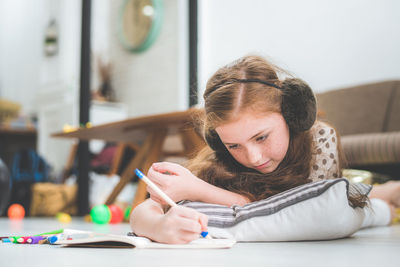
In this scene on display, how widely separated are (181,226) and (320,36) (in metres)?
2.53

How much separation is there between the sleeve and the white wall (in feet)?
5.16

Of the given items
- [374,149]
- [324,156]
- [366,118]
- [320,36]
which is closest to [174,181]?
[324,156]

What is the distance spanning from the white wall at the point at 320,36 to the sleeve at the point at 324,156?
1.57 m

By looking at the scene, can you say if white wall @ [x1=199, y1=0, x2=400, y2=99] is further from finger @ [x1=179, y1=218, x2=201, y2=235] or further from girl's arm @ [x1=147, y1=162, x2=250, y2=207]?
finger @ [x1=179, y1=218, x2=201, y2=235]

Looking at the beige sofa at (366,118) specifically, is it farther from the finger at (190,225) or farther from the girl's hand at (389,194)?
the finger at (190,225)

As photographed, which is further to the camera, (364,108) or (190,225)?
(364,108)

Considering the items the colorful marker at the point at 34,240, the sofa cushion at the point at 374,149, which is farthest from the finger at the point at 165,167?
the sofa cushion at the point at 374,149

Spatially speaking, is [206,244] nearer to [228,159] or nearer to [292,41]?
[228,159]

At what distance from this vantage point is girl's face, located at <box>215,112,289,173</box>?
2.97 feet

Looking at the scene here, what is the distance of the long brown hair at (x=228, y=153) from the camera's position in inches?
36.3

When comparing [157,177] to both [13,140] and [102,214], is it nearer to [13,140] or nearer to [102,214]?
[102,214]

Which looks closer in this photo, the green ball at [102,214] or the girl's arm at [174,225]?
the girl's arm at [174,225]

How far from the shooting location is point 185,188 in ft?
2.99

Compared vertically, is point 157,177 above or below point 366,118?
above
